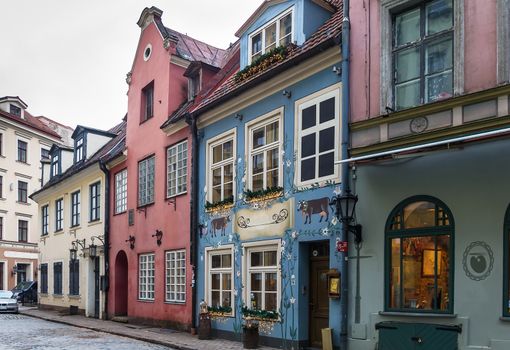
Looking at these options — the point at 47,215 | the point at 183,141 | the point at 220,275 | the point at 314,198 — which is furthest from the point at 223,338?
the point at 47,215

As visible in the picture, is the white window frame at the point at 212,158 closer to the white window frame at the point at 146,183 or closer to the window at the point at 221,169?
the window at the point at 221,169

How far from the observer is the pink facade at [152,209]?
18734 millimetres

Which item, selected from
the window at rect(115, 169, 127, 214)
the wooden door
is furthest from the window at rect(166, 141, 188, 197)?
the wooden door

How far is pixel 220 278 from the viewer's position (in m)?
16.3

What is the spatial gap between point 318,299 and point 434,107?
5.29 meters

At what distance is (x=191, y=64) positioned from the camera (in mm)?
19203

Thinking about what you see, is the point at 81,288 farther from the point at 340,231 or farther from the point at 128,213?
the point at 340,231

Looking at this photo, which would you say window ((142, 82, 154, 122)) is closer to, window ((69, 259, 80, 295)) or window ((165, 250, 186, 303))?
window ((165, 250, 186, 303))

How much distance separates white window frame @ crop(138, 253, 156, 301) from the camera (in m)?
20.5

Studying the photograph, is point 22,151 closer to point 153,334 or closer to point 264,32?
point 153,334

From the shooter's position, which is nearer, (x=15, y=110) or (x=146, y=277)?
(x=146, y=277)

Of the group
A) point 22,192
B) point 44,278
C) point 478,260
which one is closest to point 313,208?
point 478,260

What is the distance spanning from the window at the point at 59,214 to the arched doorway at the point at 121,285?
7594 mm

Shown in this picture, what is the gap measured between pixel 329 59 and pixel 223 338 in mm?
7890
